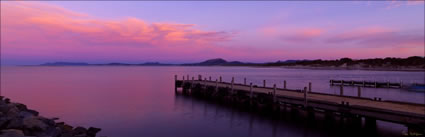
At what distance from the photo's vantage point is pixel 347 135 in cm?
1558

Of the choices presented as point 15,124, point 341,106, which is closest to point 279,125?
point 341,106

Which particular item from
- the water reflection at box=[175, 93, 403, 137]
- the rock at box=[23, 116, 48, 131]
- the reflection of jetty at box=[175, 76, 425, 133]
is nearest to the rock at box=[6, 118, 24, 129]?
the rock at box=[23, 116, 48, 131]

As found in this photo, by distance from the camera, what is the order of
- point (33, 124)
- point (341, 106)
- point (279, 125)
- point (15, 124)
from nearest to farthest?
point (15, 124) < point (33, 124) < point (341, 106) < point (279, 125)

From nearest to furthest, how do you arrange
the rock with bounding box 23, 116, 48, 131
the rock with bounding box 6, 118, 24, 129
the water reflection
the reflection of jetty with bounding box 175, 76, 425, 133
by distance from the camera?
the rock with bounding box 6, 118, 24, 129 < the rock with bounding box 23, 116, 48, 131 < the reflection of jetty with bounding box 175, 76, 425, 133 < the water reflection

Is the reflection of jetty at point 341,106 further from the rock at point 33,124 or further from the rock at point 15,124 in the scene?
the rock at point 15,124

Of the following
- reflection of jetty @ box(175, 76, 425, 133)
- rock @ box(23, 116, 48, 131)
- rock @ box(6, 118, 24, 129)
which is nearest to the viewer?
rock @ box(6, 118, 24, 129)

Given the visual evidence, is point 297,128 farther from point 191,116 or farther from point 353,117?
point 191,116

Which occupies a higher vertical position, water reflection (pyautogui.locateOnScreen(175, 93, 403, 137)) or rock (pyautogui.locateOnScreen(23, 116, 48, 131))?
rock (pyautogui.locateOnScreen(23, 116, 48, 131))

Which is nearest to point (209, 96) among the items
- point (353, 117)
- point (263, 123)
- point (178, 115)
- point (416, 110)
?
point (178, 115)

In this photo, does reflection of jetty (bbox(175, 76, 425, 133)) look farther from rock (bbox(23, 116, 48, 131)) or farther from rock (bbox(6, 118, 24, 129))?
rock (bbox(6, 118, 24, 129))

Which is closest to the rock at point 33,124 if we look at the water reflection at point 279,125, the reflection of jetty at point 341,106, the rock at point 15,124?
the rock at point 15,124

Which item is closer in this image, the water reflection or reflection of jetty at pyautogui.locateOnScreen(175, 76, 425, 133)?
reflection of jetty at pyautogui.locateOnScreen(175, 76, 425, 133)

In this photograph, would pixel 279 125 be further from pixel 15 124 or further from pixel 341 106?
pixel 15 124

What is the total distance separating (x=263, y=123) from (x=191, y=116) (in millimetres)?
5731
